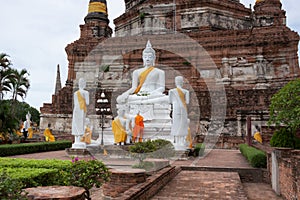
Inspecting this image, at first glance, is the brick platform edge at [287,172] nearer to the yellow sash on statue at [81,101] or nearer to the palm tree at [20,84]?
the yellow sash on statue at [81,101]

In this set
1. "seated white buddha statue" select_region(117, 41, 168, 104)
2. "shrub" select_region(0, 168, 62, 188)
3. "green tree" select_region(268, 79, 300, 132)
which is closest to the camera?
"shrub" select_region(0, 168, 62, 188)

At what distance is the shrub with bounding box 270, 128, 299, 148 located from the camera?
30.2 feet

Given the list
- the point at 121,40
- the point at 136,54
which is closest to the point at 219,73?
the point at 136,54

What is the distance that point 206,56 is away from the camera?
2334cm

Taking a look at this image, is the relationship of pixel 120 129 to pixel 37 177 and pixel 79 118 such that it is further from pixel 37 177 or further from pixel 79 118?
pixel 37 177

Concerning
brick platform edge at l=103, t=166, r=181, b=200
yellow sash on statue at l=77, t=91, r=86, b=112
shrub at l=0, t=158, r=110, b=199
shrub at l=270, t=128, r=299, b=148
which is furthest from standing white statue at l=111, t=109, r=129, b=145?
shrub at l=0, t=158, r=110, b=199

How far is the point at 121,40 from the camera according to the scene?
2519 centimetres

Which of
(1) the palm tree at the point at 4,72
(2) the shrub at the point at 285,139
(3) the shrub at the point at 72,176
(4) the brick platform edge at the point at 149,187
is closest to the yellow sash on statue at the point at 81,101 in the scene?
(4) the brick platform edge at the point at 149,187

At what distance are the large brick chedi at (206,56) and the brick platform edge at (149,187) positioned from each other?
11589 millimetres

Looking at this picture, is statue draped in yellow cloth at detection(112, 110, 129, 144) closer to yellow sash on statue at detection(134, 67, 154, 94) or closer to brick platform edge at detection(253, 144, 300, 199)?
yellow sash on statue at detection(134, 67, 154, 94)

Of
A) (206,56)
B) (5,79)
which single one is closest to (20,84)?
(5,79)

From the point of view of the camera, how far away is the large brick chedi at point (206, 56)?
787 inches

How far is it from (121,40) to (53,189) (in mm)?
22249

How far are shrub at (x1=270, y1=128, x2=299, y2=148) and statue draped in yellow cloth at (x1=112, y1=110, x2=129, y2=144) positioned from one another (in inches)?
217
